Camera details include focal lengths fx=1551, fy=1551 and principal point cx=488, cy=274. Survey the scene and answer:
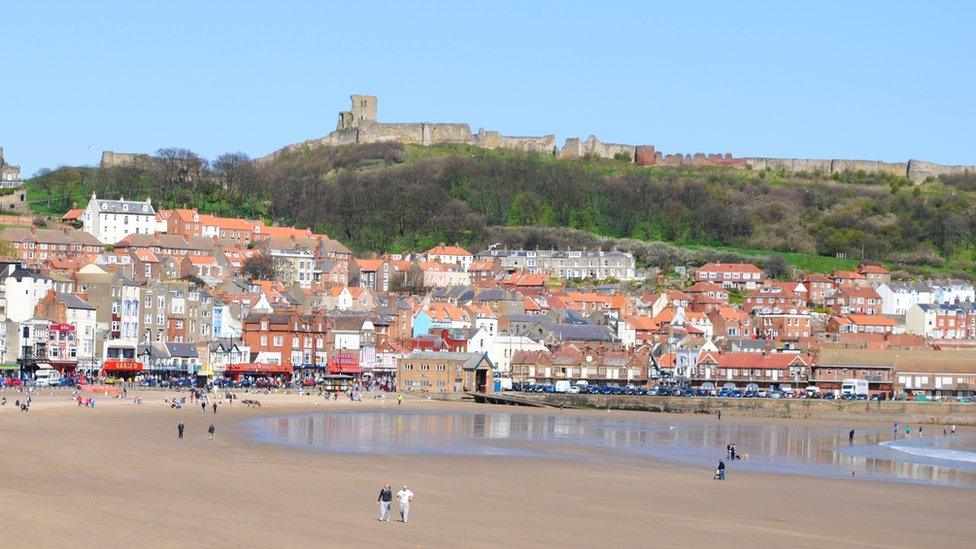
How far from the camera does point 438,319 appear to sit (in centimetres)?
8388

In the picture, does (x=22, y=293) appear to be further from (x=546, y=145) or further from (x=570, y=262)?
(x=546, y=145)

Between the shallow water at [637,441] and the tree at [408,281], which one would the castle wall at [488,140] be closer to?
the tree at [408,281]

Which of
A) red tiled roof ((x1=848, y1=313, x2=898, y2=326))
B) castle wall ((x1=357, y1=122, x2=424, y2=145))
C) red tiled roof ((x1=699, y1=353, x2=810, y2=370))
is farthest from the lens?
castle wall ((x1=357, y1=122, x2=424, y2=145))

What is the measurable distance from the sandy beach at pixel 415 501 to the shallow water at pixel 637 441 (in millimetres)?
2023

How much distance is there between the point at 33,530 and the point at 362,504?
22.5 feet

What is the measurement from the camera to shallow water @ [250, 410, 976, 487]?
3906 centimetres

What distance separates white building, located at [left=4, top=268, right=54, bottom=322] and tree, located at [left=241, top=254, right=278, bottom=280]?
95.8 feet

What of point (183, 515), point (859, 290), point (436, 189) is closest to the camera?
point (183, 515)

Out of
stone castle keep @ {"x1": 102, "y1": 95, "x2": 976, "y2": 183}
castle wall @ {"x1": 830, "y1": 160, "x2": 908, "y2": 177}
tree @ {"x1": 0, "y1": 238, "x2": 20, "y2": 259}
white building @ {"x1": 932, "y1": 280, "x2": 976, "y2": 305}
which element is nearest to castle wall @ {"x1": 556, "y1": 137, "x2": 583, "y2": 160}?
stone castle keep @ {"x1": 102, "y1": 95, "x2": 976, "y2": 183}

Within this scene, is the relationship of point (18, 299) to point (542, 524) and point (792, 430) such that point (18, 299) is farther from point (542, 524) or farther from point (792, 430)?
point (542, 524)

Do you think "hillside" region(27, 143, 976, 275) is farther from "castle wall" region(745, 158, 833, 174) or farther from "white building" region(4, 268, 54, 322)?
"white building" region(4, 268, 54, 322)

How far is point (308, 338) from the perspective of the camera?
75625mm

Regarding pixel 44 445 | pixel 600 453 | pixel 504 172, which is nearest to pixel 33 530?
pixel 44 445

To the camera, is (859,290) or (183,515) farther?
(859,290)
